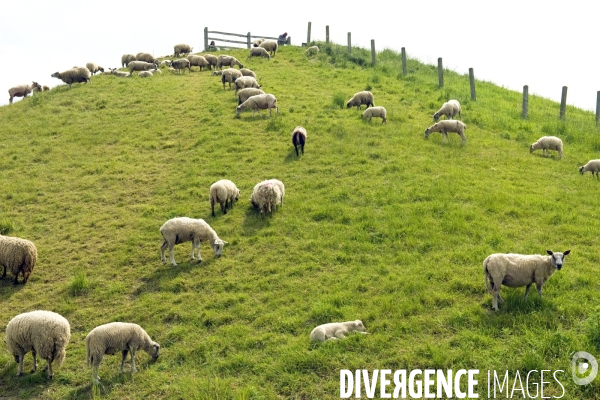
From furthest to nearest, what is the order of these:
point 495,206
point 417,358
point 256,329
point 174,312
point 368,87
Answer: point 368,87 → point 495,206 → point 174,312 → point 256,329 → point 417,358

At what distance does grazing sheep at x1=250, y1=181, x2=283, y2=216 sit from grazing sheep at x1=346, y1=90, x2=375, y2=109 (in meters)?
10.6

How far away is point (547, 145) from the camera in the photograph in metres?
21.0

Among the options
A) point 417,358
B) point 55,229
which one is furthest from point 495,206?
point 55,229

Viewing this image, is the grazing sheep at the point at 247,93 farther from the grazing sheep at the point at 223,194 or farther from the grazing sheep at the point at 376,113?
the grazing sheep at the point at 223,194

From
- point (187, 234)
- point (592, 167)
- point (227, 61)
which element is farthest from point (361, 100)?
point (187, 234)

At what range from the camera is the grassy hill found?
10000 mm

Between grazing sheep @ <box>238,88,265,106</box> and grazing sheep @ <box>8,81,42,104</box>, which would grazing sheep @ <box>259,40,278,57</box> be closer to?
grazing sheep @ <box>238,88,265,106</box>

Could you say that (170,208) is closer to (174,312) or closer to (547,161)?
(174,312)

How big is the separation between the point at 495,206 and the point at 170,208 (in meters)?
10.3

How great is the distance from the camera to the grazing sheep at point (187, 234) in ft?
47.6

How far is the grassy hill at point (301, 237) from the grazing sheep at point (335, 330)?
0.22m

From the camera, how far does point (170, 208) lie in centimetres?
1795

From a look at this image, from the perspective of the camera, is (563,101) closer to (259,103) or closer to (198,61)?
(259,103)

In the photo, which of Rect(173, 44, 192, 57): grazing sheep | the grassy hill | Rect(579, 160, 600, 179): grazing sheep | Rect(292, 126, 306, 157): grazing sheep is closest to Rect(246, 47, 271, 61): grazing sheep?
Rect(173, 44, 192, 57): grazing sheep
